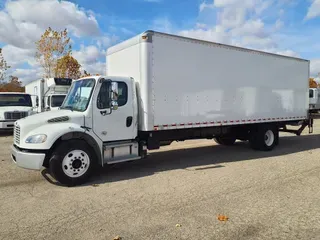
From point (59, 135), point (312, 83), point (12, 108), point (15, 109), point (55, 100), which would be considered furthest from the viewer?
point (312, 83)

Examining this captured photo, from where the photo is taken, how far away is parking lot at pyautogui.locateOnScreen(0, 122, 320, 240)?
4.12 m

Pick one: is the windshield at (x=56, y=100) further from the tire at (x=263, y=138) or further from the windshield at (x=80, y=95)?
the tire at (x=263, y=138)

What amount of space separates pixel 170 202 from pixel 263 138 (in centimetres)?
619

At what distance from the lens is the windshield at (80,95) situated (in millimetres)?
6852

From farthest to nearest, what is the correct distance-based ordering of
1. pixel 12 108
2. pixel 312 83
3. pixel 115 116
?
1. pixel 312 83
2. pixel 12 108
3. pixel 115 116

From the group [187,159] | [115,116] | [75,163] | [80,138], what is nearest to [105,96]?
[115,116]

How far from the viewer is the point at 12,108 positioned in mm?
15008

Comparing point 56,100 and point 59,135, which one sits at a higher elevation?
point 56,100

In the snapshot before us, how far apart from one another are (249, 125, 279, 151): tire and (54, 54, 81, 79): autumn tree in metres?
27.5

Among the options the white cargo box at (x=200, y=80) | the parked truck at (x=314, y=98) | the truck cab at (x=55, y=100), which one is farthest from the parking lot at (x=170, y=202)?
the parked truck at (x=314, y=98)

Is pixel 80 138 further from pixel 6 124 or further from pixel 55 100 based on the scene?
pixel 55 100

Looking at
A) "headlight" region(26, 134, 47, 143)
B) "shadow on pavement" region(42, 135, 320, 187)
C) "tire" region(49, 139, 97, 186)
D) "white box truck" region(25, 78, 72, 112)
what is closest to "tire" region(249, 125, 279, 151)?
"shadow on pavement" region(42, 135, 320, 187)

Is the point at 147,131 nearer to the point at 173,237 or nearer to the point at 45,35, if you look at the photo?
the point at 173,237

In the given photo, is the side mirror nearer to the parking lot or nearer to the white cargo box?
the white cargo box
